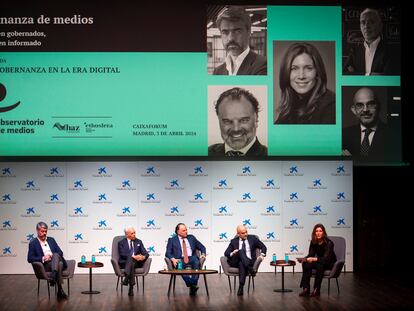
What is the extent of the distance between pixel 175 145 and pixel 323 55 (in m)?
3.16

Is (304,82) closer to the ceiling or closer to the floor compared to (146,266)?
closer to the ceiling

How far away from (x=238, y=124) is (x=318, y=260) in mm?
3793

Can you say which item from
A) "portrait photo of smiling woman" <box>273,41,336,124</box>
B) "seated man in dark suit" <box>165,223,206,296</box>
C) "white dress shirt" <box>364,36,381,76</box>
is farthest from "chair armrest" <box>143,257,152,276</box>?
"white dress shirt" <box>364,36,381,76</box>

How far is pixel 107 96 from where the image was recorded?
15.3m

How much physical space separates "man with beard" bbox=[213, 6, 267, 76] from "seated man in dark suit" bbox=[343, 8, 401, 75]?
166 cm

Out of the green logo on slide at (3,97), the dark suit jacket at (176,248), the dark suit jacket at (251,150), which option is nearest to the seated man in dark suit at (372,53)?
the dark suit jacket at (251,150)

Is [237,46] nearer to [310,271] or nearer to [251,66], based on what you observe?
[251,66]

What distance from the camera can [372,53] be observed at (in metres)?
15.6

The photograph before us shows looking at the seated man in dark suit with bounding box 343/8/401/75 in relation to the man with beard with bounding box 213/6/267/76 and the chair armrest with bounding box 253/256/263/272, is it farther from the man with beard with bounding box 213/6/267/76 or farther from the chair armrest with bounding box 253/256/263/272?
the chair armrest with bounding box 253/256/263/272

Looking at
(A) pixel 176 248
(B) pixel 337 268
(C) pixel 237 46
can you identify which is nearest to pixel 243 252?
(A) pixel 176 248

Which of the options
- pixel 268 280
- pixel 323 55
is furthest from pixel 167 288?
pixel 323 55

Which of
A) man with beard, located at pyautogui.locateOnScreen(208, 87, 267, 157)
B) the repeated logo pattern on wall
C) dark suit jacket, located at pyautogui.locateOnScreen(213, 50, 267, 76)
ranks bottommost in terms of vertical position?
the repeated logo pattern on wall

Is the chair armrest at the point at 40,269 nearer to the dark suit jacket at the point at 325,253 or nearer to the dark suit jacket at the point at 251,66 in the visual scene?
the dark suit jacket at the point at 325,253

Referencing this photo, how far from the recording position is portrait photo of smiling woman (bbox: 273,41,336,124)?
15.5m
